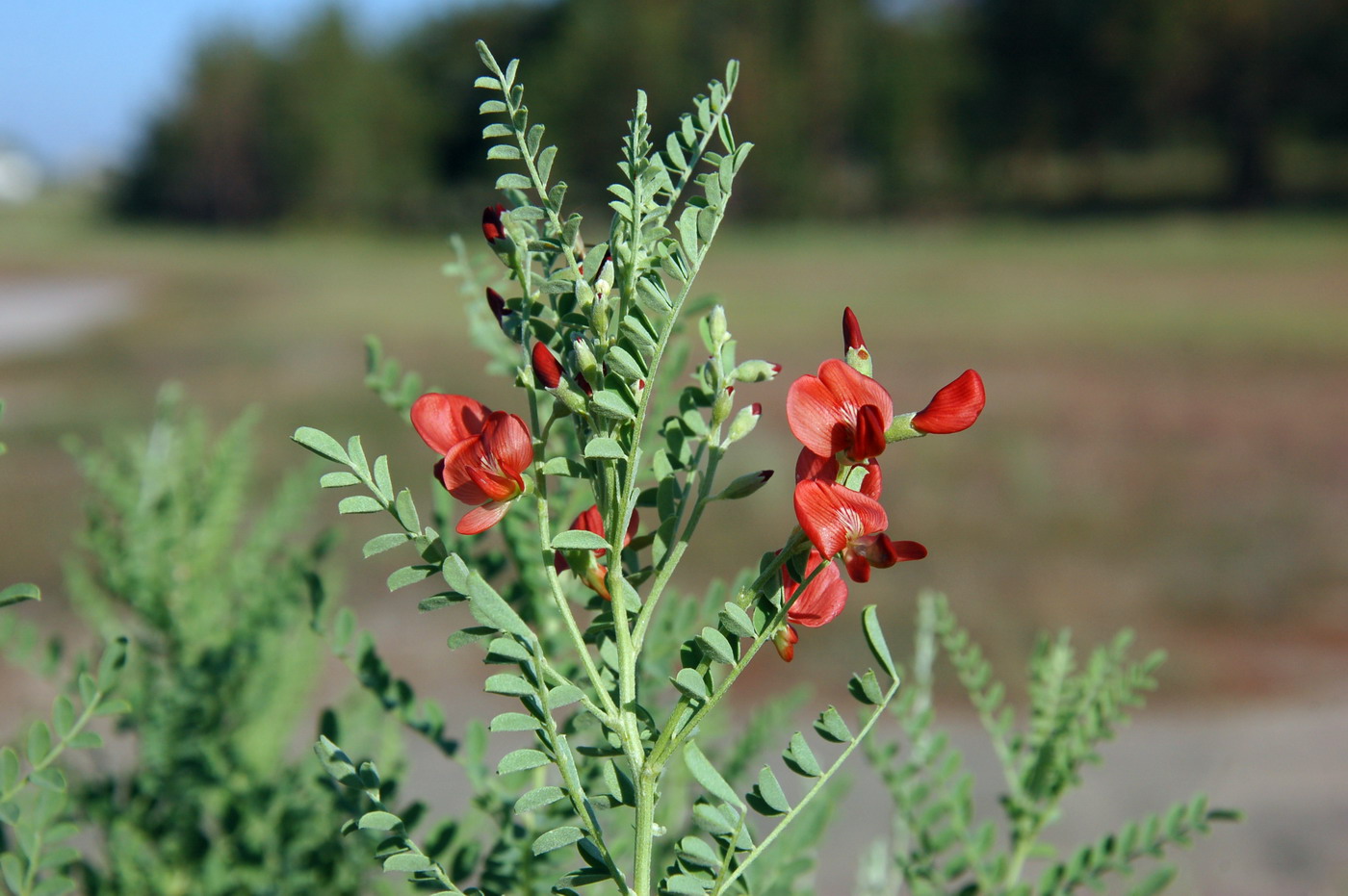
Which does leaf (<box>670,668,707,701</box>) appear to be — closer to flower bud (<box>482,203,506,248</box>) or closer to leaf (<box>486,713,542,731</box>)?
leaf (<box>486,713,542,731</box>)

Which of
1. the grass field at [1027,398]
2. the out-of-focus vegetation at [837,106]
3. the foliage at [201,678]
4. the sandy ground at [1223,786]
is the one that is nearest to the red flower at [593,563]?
the foliage at [201,678]

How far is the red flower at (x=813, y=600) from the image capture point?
0.65m

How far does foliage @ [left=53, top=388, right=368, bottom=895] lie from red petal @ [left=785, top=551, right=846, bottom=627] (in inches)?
16.5

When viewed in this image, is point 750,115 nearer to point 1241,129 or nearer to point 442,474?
point 1241,129

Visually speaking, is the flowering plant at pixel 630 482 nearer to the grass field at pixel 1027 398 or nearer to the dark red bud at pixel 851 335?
the dark red bud at pixel 851 335

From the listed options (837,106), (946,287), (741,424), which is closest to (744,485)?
(741,424)

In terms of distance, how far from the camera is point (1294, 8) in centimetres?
2062

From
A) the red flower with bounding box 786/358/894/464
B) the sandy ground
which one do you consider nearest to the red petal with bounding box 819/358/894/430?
the red flower with bounding box 786/358/894/464

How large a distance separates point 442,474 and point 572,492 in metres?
0.42

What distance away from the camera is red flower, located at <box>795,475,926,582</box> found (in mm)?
590

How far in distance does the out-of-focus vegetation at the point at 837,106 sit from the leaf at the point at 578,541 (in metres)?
18.7

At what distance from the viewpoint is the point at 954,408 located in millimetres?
620

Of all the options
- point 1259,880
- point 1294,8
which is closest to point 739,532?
point 1259,880

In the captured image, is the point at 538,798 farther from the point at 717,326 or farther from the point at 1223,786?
the point at 1223,786
